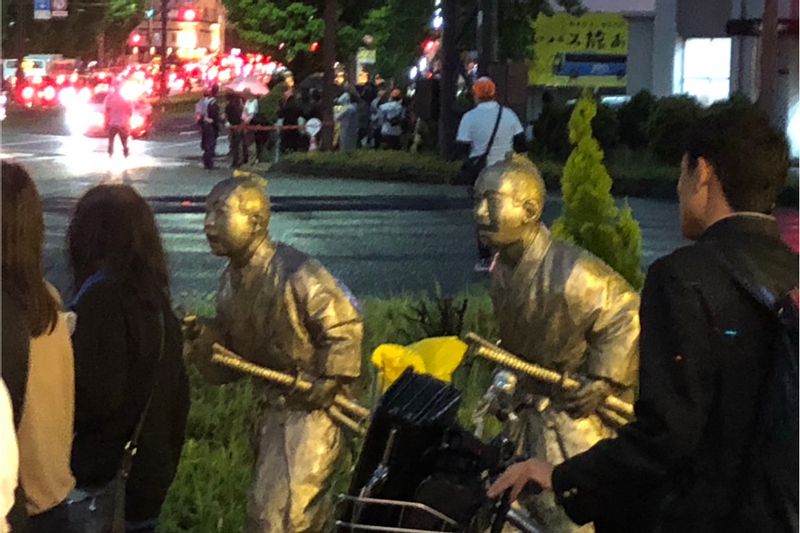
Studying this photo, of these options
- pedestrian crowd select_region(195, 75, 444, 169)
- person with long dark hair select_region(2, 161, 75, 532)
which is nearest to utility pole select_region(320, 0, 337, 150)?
pedestrian crowd select_region(195, 75, 444, 169)

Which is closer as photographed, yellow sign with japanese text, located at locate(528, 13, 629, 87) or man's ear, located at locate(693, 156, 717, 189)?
man's ear, located at locate(693, 156, 717, 189)

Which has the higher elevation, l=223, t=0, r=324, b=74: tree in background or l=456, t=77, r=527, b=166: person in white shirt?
l=223, t=0, r=324, b=74: tree in background

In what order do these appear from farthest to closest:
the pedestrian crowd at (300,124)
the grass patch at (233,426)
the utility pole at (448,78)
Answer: the pedestrian crowd at (300,124) < the utility pole at (448,78) < the grass patch at (233,426)

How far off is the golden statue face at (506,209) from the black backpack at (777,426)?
132cm

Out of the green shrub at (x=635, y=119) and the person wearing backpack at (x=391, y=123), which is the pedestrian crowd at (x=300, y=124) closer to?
the person wearing backpack at (x=391, y=123)

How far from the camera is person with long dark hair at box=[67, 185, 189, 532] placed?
12.2 feet

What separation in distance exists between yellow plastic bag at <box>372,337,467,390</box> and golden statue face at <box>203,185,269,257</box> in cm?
67

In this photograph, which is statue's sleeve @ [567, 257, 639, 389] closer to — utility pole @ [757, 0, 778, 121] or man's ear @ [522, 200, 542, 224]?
man's ear @ [522, 200, 542, 224]

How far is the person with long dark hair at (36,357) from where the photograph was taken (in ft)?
10.8

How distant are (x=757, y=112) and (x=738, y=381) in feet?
1.90

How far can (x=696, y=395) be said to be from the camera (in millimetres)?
A: 2623

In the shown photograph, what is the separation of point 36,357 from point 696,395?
1520 mm

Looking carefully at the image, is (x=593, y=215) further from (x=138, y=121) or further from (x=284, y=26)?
(x=284, y=26)

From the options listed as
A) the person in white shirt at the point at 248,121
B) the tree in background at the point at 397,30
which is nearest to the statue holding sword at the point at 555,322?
the person in white shirt at the point at 248,121
